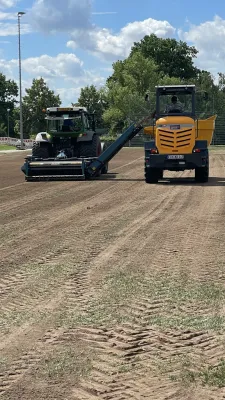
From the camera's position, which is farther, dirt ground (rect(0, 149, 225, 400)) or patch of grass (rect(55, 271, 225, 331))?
patch of grass (rect(55, 271, 225, 331))

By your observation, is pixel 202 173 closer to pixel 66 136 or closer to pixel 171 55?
pixel 66 136

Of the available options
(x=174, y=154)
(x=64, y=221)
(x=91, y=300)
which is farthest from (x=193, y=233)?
(x=174, y=154)

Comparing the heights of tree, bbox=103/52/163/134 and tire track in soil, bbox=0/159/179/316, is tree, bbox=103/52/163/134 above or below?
above

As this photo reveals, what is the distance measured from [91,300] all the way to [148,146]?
1333cm

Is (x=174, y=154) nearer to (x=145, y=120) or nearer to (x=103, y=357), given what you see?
(x=145, y=120)

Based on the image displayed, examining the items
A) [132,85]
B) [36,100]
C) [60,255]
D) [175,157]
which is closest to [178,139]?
[175,157]

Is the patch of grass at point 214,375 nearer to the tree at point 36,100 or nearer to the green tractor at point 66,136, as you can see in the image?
the green tractor at point 66,136

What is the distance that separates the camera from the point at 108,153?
20797 mm

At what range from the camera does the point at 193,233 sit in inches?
383

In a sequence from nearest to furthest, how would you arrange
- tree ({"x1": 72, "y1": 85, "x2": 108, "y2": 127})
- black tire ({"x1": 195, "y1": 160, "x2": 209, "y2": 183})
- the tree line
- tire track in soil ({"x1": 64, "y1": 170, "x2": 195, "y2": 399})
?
tire track in soil ({"x1": 64, "y1": 170, "x2": 195, "y2": 399}), black tire ({"x1": 195, "y1": 160, "x2": 209, "y2": 183}), the tree line, tree ({"x1": 72, "y1": 85, "x2": 108, "y2": 127})

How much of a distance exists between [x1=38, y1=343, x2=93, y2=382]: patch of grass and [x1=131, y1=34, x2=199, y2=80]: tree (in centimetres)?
9938

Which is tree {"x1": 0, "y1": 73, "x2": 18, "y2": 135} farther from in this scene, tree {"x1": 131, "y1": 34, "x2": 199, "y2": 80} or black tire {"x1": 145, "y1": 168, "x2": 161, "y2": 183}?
black tire {"x1": 145, "y1": 168, "x2": 161, "y2": 183}

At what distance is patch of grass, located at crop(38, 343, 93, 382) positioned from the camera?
425 centimetres

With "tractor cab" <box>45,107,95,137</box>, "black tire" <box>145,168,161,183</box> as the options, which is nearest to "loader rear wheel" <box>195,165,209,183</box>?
"black tire" <box>145,168,161,183</box>
